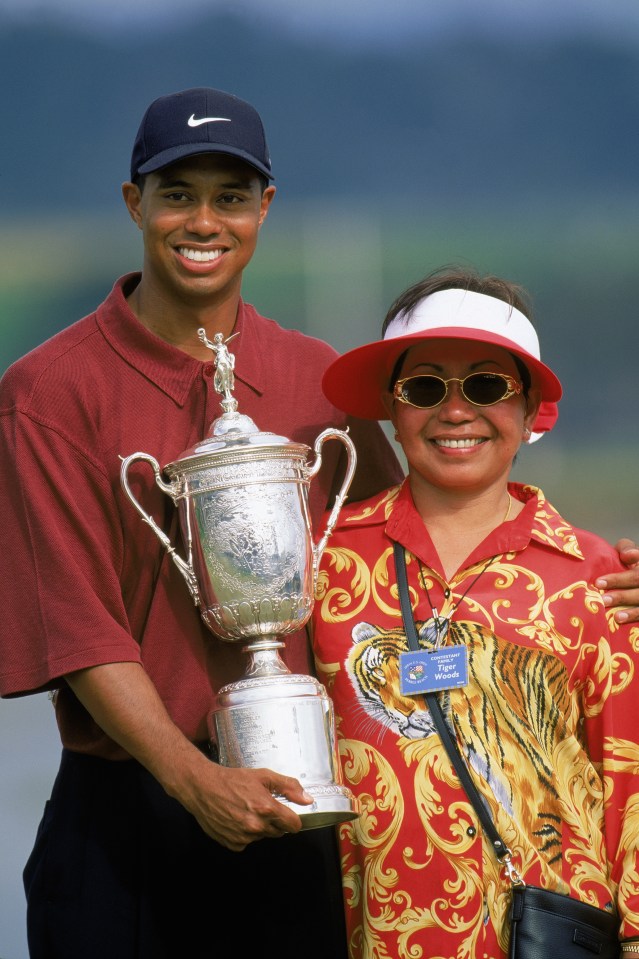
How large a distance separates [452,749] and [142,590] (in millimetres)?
545

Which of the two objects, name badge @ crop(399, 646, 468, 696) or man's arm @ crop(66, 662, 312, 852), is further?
name badge @ crop(399, 646, 468, 696)

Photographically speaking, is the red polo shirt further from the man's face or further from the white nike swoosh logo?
the white nike swoosh logo

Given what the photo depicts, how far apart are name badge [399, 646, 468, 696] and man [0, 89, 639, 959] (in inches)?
9.4

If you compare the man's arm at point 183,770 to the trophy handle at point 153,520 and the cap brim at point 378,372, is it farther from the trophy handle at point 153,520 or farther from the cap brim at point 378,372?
the cap brim at point 378,372

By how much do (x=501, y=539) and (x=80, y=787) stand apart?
2.58 ft

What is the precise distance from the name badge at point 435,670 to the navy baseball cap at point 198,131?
0.82 metres

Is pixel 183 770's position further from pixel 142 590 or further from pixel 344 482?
pixel 344 482

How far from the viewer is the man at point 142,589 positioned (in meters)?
2.30

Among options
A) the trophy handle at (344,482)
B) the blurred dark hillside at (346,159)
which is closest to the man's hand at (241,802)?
the trophy handle at (344,482)

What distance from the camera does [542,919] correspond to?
221 centimetres

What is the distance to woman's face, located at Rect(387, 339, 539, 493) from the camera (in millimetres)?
2381

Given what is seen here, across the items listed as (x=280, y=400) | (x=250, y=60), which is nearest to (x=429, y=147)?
(x=250, y=60)

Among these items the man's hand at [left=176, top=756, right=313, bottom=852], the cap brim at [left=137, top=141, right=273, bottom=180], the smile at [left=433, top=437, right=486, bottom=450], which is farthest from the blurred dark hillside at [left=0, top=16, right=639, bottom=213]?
the man's hand at [left=176, top=756, right=313, bottom=852]

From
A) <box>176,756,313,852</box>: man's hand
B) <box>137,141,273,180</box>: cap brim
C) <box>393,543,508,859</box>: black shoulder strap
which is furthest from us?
<box>137,141,273,180</box>: cap brim
